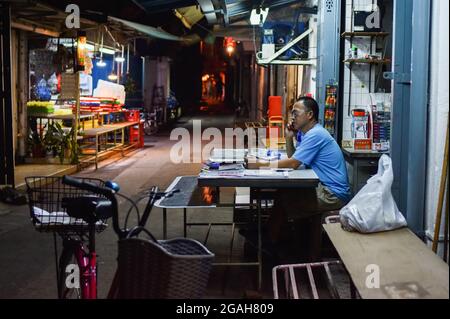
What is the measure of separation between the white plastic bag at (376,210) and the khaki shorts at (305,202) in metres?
1.59

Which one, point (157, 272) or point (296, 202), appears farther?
point (296, 202)

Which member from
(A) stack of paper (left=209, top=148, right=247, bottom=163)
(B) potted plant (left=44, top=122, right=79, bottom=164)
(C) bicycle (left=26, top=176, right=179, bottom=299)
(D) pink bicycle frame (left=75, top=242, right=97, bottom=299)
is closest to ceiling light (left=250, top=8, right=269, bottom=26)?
(B) potted plant (left=44, top=122, right=79, bottom=164)

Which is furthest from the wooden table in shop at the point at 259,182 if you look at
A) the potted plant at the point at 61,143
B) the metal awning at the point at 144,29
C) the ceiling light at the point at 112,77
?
the ceiling light at the point at 112,77

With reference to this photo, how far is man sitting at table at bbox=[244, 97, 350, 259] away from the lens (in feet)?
21.8

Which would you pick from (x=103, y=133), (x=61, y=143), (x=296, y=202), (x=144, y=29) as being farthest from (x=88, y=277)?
(x=144, y=29)

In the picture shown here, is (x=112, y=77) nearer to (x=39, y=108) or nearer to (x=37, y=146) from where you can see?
(x=39, y=108)

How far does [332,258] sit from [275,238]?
33.8 inches

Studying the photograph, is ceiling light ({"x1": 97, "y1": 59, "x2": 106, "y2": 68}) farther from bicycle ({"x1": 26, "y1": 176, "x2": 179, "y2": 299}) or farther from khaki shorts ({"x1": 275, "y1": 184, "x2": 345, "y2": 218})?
bicycle ({"x1": 26, "y1": 176, "x2": 179, "y2": 299})

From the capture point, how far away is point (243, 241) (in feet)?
27.7

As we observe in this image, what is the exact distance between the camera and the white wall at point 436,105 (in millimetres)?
5098

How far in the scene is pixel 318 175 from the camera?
7.02 meters

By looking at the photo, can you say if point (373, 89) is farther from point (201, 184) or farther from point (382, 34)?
point (201, 184)

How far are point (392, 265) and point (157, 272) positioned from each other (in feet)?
5.23

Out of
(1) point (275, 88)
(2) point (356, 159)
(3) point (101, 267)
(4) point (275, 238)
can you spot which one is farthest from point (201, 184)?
(1) point (275, 88)
